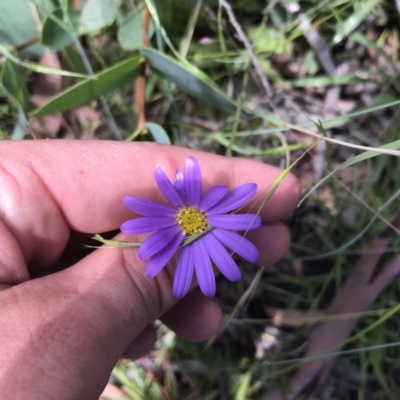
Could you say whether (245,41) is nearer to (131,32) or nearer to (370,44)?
(131,32)

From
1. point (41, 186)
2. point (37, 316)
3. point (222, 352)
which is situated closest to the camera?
point (37, 316)

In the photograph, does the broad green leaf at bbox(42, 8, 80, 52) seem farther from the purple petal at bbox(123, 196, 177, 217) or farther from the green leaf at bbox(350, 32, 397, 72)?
the green leaf at bbox(350, 32, 397, 72)

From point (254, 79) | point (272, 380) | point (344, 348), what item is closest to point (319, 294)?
point (344, 348)

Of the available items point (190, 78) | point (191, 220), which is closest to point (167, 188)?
point (191, 220)

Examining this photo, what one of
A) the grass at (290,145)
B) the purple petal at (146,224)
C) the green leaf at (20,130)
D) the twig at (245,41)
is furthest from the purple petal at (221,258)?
the green leaf at (20,130)

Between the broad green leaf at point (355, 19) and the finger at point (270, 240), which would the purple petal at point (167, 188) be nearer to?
the finger at point (270, 240)

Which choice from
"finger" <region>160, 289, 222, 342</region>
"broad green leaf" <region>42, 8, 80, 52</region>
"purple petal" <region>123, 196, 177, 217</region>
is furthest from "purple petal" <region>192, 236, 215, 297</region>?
"broad green leaf" <region>42, 8, 80, 52</region>

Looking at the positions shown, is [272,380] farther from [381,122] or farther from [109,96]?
[109,96]
